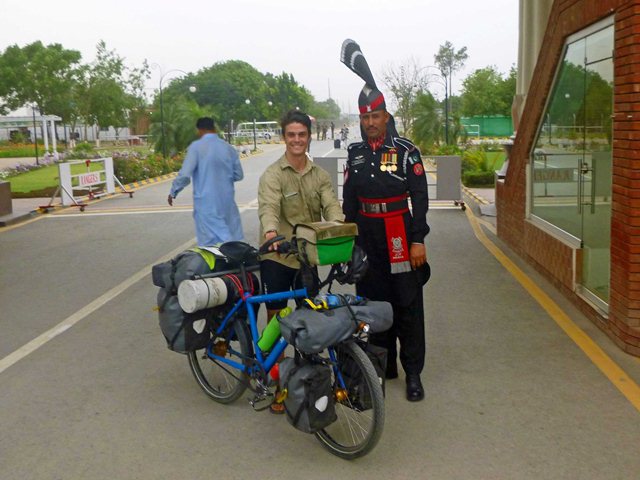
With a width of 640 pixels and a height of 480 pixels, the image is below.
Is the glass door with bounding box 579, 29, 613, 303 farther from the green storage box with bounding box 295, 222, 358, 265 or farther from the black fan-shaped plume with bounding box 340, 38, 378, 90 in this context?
the green storage box with bounding box 295, 222, 358, 265

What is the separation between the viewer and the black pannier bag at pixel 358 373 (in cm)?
405

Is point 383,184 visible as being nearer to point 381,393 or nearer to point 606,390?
point 381,393

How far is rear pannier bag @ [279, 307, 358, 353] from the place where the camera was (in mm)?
3873

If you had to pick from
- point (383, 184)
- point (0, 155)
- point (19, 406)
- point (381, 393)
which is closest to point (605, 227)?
point (383, 184)

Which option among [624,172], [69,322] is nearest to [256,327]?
[624,172]

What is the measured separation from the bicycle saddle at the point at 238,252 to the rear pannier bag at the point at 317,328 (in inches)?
32.4

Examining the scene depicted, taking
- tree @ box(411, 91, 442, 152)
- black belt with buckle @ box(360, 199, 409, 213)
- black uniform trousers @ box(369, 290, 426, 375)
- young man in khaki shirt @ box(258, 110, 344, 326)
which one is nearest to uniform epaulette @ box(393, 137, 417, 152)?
black belt with buckle @ box(360, 199, 409, 213)

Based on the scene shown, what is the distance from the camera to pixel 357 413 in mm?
4234

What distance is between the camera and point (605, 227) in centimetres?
648

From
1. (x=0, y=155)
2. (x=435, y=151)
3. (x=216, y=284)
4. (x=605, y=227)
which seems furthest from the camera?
(x=0, y=155)

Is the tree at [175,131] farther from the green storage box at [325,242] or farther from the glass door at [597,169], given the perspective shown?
the green storage box at [325,242]

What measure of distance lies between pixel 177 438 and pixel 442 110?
3485cm

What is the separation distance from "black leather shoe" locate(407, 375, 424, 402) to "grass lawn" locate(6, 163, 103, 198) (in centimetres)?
1814

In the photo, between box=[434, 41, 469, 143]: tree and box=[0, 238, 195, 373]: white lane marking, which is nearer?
box=[0, 238, 195, 373]: white lane marking
